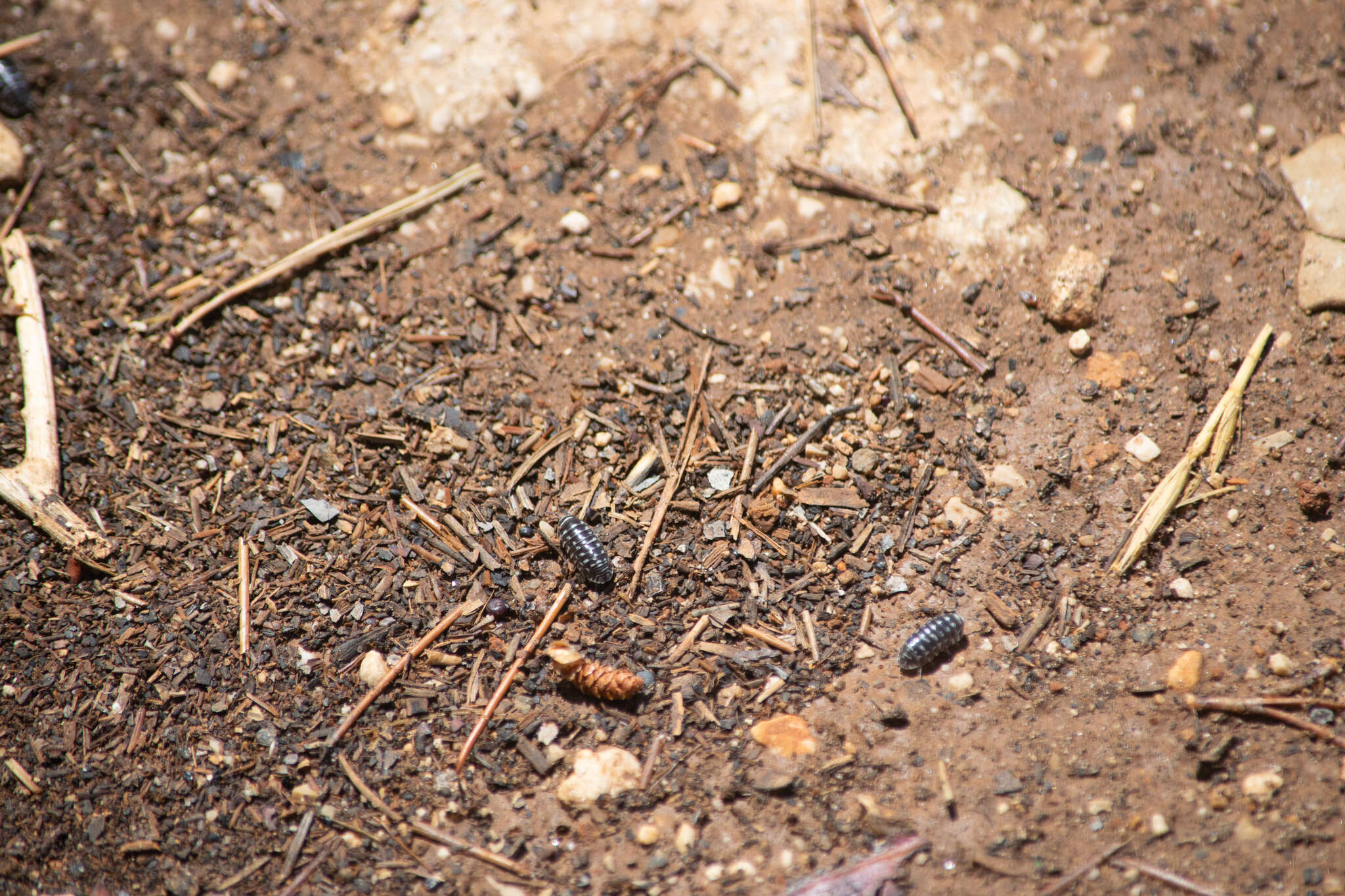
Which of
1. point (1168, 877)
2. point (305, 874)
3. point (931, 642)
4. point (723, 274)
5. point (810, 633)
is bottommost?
point (305, 874)

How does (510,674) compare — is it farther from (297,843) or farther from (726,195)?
(726,195)

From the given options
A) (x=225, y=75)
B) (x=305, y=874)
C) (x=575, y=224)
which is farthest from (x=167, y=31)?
(x=305, y=874)

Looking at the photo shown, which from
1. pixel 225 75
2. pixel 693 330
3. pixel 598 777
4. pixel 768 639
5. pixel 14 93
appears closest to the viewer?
pixel 598 777

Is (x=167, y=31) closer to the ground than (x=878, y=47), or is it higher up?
higher up

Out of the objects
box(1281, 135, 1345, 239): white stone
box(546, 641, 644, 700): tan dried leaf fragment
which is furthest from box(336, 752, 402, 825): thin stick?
box(1281, 135, 1345, 239): white stone

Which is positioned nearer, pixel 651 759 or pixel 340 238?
pixel 651 759

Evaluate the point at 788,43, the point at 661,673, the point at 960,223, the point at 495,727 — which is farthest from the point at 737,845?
the point at 788,43

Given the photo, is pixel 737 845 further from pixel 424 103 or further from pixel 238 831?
pixel 424 103

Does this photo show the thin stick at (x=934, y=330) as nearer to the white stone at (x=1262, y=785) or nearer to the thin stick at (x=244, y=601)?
the white stone at (x=1262, y=785)
